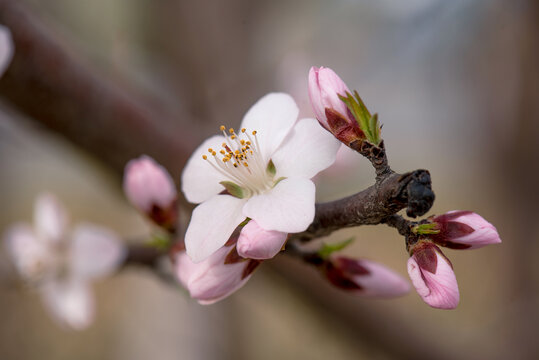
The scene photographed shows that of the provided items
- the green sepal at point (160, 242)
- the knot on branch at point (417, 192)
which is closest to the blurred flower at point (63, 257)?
Result: the green sepal at point (160, 242)

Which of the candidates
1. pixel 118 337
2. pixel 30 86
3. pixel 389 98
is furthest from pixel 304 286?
pixel 118 337

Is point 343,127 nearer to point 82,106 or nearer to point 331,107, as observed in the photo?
point 331,107

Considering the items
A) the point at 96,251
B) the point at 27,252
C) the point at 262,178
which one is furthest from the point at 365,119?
the point at 27,252

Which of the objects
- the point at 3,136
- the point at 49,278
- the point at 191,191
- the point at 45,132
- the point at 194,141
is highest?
the point at 3,136

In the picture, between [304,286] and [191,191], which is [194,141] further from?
[191,191]

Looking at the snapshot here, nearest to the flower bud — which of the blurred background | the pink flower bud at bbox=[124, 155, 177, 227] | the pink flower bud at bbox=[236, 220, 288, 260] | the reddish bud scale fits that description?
the reddish bud scale

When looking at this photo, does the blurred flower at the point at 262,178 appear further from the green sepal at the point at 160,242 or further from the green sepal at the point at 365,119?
the green sepal at the point at 160,242
